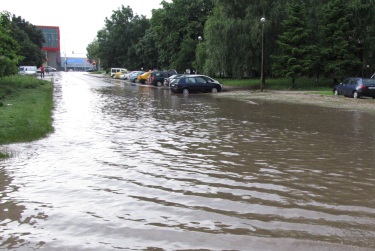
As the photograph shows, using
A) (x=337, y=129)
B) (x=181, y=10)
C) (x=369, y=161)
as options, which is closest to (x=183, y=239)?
(x=369, y=161)

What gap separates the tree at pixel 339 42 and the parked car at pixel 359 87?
22.1 feet

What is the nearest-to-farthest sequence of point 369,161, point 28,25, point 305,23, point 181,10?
point 369,161 < point 305,23 < point 181,10 < point 28,25

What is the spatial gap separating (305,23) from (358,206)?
31578 mm

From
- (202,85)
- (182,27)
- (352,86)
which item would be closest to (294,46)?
(202,85)

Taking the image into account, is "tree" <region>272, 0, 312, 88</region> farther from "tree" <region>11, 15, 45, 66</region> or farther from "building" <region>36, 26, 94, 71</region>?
"building" <region>36, 26, 94, 71</region>

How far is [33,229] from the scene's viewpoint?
496 cm

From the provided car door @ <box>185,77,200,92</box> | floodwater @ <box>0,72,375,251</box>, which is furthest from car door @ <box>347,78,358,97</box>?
floodwater @ <box>0,72,375,251</box>

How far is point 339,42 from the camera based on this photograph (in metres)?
33.2

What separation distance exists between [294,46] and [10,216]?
1239 inches

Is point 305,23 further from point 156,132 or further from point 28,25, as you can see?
point 28,25

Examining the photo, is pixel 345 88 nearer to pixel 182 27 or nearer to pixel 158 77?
pixel 158 77

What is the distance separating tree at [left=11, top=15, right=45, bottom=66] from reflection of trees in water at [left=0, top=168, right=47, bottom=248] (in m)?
69.3

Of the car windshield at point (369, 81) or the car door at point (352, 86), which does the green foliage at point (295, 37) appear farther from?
the car windshield at point (369, 81)

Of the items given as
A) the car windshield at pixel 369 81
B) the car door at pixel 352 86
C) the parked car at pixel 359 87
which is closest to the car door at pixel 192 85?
the parked car at pixel 359 87
